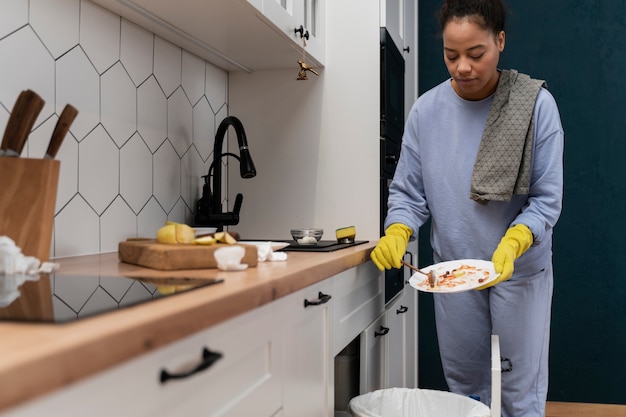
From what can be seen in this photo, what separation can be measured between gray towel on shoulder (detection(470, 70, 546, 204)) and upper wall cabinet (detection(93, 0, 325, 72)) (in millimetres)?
645

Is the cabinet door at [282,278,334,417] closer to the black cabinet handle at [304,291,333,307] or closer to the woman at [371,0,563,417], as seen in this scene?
the black cabinet handle at [304,291,333,307]

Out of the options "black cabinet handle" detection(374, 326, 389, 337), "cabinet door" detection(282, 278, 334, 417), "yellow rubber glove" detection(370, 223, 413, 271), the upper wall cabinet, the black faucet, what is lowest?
"black cabinet handle" detection(374, 326, 389, 337)

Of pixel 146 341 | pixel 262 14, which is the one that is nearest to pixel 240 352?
pixel 146 341

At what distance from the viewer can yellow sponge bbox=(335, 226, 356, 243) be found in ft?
6.54

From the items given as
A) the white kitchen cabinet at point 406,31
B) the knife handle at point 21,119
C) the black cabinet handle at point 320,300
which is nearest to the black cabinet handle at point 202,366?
the black cabinet handle at point 320,300

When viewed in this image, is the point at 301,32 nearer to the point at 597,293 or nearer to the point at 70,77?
the point at 70,77

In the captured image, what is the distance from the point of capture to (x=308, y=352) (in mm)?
1360

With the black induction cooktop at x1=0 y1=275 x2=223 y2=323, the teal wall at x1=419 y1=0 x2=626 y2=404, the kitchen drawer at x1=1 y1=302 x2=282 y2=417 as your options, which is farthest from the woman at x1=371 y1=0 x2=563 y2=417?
the teal wall at x1=419 y1=0 x2=626 y2=404

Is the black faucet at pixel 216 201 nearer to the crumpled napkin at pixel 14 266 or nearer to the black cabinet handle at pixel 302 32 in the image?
the black cabinet handle at pixel 302 32

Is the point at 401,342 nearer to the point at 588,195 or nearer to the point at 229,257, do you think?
the point at 588,195

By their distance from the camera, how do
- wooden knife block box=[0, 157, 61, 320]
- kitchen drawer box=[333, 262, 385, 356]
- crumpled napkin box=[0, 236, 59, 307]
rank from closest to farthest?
crumpled napkin box=[0, 236, 59, 307] < wooden knife block box=[0, 157, 61, 320] < kitchen drawer box=[333, 262, 385, 356]

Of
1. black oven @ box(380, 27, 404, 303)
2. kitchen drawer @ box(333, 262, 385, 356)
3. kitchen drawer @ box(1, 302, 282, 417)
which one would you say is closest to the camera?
kitchen drawer @ box(1, 302, 282, 417)

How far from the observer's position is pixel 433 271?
1.81m

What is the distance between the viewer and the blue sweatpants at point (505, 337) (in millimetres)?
1884
